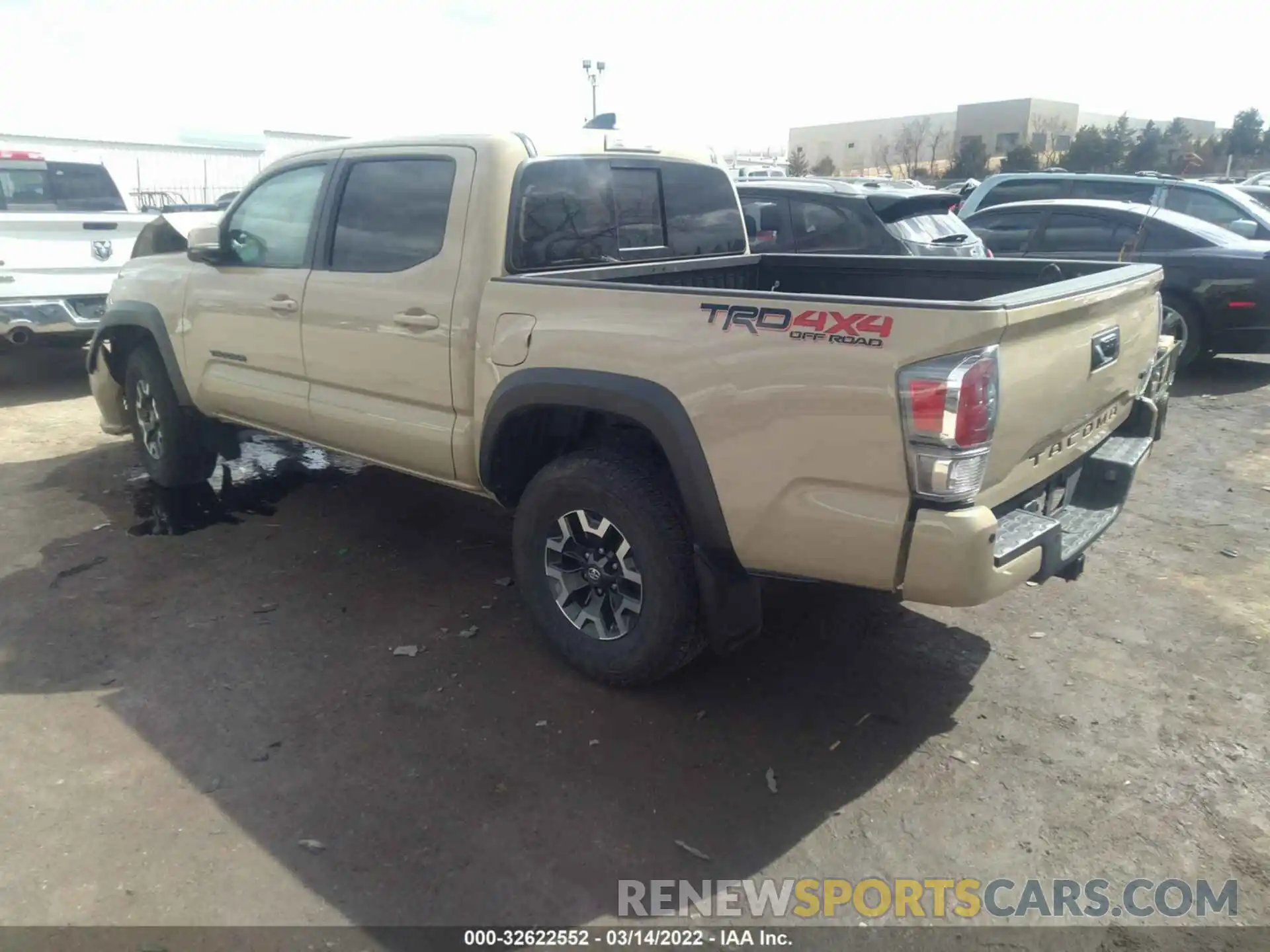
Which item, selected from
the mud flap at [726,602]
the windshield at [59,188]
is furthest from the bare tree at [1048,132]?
the mud flap at [726,602]

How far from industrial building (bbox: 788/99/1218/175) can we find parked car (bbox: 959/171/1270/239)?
1757 inches

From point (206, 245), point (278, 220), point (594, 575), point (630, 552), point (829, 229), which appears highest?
point (278, 220)

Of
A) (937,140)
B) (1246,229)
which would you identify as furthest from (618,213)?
(937,140)

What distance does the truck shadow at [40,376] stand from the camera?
27.5 feet

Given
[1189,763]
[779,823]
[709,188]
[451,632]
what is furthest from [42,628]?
[1189,763]

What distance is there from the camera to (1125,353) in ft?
11.4

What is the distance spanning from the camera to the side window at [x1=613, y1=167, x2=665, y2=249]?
4266 mm

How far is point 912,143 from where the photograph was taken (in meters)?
58.5

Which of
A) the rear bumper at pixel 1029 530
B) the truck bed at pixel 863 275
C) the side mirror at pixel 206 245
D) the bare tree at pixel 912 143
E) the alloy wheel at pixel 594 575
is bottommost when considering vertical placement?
the alloy wheel at pixel 594 575

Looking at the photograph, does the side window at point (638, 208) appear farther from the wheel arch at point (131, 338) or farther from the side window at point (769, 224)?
the side window at point (769, 224)

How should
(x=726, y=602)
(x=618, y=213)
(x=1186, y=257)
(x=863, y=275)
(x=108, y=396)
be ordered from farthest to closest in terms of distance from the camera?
1. (x=1186, y=257)
2. (x=108, y=396)
3. (x=863, y=275)
4. (x=618, y=213)
5. (x=726, y=602)

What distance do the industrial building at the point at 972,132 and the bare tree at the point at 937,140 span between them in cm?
9

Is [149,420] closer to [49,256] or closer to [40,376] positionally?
[49,256]

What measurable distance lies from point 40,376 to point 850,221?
7.83m
